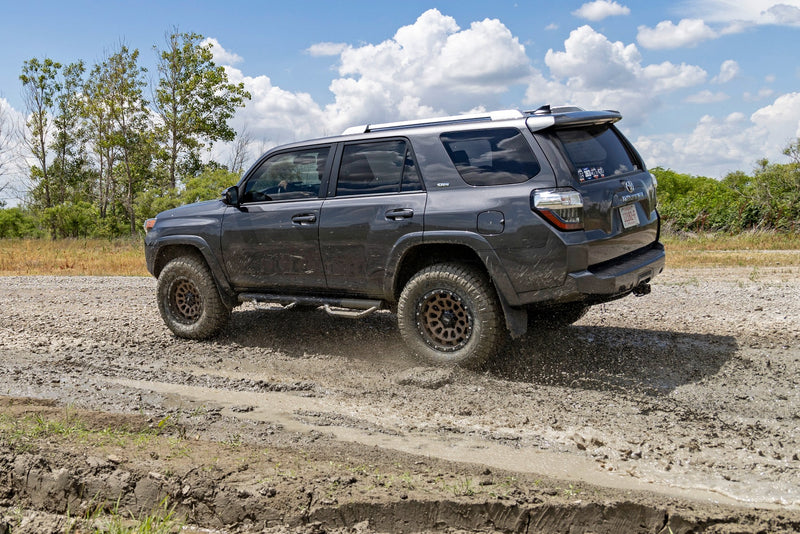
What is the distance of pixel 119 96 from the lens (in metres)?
35.4

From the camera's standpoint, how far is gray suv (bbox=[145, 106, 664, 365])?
16.6 feet

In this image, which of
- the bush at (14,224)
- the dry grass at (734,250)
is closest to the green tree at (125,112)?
the bush at (14,224)

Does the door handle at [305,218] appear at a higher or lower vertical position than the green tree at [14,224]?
lower

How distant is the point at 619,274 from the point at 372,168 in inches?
88.1

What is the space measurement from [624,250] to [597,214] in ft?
1.73

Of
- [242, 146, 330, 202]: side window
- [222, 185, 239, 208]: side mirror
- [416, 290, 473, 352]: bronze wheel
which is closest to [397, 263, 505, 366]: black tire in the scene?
[416, 290, 473, 352]: bronze wheel

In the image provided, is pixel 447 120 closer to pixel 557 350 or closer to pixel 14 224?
pixel 557 350

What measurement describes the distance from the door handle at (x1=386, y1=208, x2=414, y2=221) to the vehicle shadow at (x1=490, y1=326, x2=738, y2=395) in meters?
1.40

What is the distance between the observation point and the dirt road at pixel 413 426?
322 centimetres

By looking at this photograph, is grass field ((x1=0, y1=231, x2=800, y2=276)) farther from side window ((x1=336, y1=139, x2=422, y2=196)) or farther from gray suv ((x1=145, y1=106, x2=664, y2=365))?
side window ((x1=336, y1=139, x2=422, y2=196))

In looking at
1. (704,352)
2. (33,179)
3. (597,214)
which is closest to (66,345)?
(597,214)

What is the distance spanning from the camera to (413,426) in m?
4.39

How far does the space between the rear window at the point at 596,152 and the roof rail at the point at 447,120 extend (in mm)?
431

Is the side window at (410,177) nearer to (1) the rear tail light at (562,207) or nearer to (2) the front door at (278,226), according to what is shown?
(2) the front door at (278,226)
